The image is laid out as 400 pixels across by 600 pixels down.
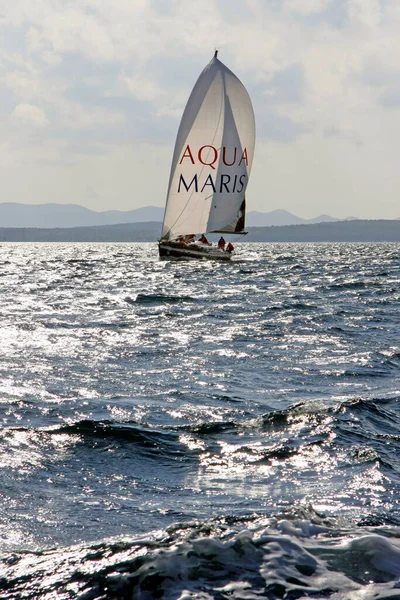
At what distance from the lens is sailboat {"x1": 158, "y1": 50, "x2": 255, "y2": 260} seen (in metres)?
45.8

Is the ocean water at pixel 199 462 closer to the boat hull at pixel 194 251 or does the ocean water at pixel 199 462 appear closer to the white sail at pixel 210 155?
the boat hull at pixel 194 251

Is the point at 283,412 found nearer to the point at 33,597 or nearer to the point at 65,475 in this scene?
the point at 65,475

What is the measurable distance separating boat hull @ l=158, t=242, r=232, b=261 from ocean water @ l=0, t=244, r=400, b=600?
2991 centimetres

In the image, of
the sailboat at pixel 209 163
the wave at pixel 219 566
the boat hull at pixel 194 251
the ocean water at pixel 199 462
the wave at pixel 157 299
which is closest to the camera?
the wave at pixel 219 566

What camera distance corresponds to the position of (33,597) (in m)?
3.37

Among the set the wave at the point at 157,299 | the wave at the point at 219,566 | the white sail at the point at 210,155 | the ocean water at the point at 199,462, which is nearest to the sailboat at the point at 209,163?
the white sail at the point at 210,155

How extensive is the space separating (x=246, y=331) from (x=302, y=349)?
2.43 m

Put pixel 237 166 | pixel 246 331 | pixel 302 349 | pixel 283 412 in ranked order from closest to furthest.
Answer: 1. pixel 283 412
2. pixel 302 349
3. pixel 246 331
4. pixel 237 166

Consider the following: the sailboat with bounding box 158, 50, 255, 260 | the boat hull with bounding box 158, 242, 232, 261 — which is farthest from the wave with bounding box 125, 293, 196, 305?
the sailboat with bounding box 158, 50, 255, 260

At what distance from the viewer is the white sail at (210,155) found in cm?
4591

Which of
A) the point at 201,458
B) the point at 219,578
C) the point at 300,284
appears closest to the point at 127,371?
the point at 201,458

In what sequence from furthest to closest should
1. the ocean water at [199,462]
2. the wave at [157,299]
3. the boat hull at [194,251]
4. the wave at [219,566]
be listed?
the boat hull at [194,251] < the wave at [157,299] < the ocean water at [199,462] < the wave at [219,566]

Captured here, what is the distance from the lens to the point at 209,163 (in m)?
46.7

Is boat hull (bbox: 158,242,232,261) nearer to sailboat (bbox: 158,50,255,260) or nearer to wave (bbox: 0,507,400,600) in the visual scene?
sailboat (bbox: 158,50,255,260)
